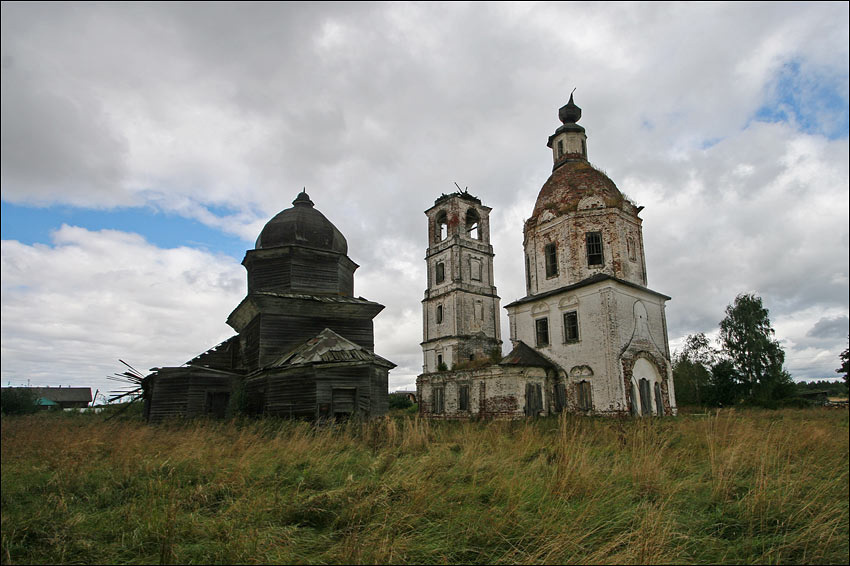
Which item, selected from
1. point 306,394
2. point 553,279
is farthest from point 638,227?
point 306,394

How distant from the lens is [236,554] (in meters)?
3.71

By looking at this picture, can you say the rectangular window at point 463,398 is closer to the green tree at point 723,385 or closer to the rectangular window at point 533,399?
the rectangular window at point 533,399

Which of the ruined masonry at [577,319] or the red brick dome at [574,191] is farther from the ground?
the red brick dome at [574,191]

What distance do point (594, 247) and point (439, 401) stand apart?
47.9ft

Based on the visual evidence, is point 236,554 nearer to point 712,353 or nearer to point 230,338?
point 230,338

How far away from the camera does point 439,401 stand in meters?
32.0

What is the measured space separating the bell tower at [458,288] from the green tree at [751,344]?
18.4 meters

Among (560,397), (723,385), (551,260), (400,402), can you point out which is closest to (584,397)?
(560,397)

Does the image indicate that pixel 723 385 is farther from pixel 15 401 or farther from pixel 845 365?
pixel 15 401

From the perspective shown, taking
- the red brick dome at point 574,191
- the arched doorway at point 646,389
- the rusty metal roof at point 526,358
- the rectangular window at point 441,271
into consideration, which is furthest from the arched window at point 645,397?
the rectangular window at point 441,271

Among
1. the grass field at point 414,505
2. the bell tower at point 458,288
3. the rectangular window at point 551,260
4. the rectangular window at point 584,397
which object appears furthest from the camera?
the bell tower at point 458,288

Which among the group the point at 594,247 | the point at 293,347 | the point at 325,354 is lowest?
the point at 325,354

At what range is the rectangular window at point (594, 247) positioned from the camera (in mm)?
24656

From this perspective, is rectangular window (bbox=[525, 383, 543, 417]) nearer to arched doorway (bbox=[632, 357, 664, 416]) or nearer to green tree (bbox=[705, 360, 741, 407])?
arched doorway (bbox=[632, 357, 664, 416])
